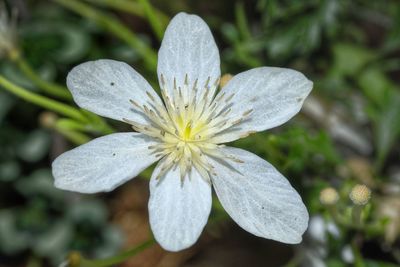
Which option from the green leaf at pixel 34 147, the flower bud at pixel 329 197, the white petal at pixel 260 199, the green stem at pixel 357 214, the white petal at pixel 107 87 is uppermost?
the white petal at pixel 107 87

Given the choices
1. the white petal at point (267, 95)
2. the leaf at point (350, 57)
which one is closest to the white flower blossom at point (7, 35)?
the white petal at point (267, 95)

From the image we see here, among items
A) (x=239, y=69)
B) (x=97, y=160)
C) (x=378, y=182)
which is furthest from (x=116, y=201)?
(x=97, y=160)

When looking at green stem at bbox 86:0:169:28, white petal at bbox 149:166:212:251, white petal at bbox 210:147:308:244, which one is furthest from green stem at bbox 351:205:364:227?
green stem at bbox 86:0:169:28

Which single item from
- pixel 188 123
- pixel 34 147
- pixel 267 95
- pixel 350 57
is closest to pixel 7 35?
pixel 34 147

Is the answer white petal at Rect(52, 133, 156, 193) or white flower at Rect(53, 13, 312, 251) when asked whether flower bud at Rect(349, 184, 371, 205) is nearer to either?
white flower at Rect(53, 13, 312, 251)

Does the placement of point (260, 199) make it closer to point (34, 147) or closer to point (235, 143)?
point (235, 143)

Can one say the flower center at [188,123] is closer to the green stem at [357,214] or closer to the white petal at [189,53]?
the white petal at [189,53]

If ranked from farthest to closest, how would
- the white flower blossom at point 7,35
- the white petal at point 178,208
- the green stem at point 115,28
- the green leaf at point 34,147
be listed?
the green leaf at point 34,147 < the green stem at point 115,28 < the white flower blossom at point 7,35 < the white petal at point 178,208

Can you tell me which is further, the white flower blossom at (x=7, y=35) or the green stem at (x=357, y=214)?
the white flower blossom at (x=7, y=35)
